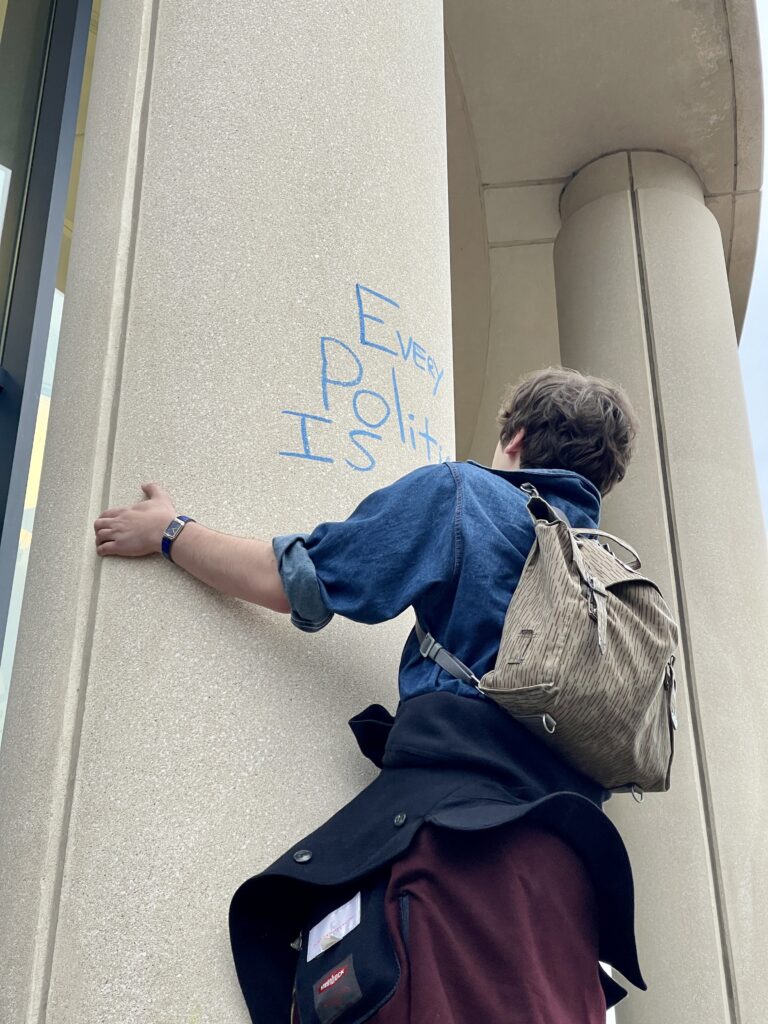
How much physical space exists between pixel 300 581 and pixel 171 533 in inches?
13.3

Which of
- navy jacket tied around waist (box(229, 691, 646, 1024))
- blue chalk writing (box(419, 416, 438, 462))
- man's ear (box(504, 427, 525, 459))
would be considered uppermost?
blue chalk writing (box(419, 416, 438, 462))

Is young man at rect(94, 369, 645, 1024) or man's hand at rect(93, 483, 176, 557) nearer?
young man at rect(94, 369, 645, 1024)

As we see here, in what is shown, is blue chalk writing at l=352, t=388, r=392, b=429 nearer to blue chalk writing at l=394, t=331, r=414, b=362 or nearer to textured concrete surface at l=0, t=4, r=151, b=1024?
blue chalk writing at l=394, t=331, r=414, b=362

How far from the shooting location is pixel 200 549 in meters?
2.44

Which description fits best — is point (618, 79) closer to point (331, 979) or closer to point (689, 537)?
point (689, 537)

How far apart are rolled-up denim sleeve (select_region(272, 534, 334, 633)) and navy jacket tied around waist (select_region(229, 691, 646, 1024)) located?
25 cm

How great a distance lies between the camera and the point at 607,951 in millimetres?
2088

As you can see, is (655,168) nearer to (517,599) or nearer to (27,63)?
(27,63)

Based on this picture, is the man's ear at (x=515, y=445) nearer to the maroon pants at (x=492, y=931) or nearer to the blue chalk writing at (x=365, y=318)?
the blue chalk writing at (x=365, y=318)

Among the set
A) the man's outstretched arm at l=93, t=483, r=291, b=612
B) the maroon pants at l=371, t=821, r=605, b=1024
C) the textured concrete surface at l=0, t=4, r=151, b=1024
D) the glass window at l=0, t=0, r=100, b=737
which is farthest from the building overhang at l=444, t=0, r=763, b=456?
the maroon pants at l=371, t=821, r=605, b=1024

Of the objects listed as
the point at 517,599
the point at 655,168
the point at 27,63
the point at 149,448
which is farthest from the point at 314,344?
the point at 655,168

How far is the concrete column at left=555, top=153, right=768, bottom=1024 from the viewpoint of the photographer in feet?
18.2

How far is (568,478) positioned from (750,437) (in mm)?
4748

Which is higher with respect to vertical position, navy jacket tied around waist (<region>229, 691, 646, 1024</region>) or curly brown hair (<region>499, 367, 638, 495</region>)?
curly brown hair (<region>499, 367, 638, 495</region>)
